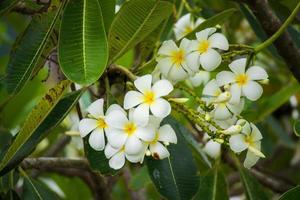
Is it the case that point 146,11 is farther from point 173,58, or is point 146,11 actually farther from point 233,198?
point 233,198

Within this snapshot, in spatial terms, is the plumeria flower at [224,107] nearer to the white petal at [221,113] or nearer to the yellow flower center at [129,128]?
the white petal at [221,113]

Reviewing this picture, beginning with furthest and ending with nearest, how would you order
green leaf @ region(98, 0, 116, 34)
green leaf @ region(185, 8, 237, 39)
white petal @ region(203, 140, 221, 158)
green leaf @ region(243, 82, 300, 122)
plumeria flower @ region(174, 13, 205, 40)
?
green leaf @ region(243, 82, 300, 122), plumeria flower @ region(174, 13, 205, 40), white petal @ region(203, 140, 221, 158), green leaf @ region(185, 8, 237, 39), green leaf @ region(98, 0, 116, 34)

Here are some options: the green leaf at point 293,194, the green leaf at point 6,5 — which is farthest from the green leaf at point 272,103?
the green leaf at point 6,5

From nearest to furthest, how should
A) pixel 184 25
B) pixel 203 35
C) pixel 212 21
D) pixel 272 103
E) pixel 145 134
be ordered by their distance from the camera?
pixel 145 134
pixel 203 35
pixel 212 21
pixel 184 25
pixel 272 103

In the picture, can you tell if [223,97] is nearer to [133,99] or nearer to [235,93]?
[235,93]

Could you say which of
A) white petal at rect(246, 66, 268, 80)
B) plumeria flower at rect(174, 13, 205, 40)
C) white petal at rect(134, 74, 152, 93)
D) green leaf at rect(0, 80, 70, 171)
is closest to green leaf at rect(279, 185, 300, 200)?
white petal at rect(246, 66, 268, 80)

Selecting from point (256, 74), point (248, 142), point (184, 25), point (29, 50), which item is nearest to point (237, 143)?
point (248, 142)

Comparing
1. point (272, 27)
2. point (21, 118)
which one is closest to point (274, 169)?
point (21, 118)

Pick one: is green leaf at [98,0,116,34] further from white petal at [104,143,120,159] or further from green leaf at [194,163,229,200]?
green leaf at [194,163,229,200]
